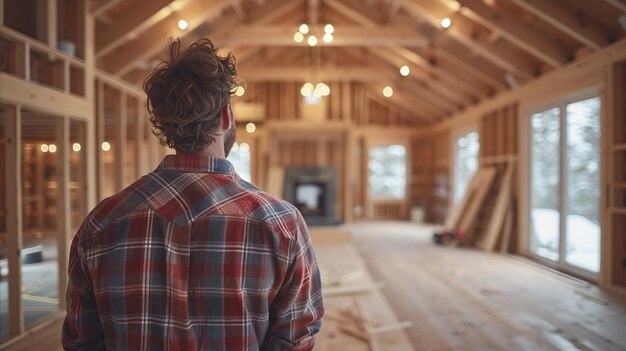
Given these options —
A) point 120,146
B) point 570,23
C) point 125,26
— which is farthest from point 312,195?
point 570,23

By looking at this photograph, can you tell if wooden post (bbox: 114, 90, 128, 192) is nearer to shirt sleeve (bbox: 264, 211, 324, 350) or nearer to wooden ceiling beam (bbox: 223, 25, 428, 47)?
wooden ceiling beam (bbox: 223, 25, 428, 47)

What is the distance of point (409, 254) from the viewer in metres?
6.85

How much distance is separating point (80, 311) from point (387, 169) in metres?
11.6

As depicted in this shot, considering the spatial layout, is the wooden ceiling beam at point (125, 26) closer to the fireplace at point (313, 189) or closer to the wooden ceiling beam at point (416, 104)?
the fireplace at point (313, 189)

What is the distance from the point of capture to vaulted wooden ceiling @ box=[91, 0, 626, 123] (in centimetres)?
480

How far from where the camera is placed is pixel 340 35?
23.2ft

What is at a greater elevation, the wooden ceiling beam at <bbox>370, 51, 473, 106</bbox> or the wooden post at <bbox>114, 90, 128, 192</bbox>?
the wooden ceiling beam at <bbox>370, 51, 473, 106</bbox>

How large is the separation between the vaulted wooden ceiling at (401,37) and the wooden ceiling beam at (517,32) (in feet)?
0.04

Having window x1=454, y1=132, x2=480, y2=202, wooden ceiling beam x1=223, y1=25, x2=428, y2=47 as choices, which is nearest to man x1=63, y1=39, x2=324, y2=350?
wooden ceiling beam x1=223, y1=25, x2=428, y2=47

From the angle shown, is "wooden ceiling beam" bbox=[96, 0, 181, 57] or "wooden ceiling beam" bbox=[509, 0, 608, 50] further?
"wooden ceiling beam" bbox=[96, 0, 181, 57]

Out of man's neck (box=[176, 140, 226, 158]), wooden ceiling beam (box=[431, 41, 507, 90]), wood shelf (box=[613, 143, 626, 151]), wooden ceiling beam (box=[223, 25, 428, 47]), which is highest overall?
wooden ceiling beam (box=[223, 25, 428, 47])

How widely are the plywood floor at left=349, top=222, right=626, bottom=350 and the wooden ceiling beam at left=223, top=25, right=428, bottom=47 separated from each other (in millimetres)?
3785

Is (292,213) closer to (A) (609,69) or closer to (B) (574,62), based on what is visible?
(A) (609,69)

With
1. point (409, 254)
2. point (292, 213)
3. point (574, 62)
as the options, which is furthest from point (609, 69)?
point (292, 213)
